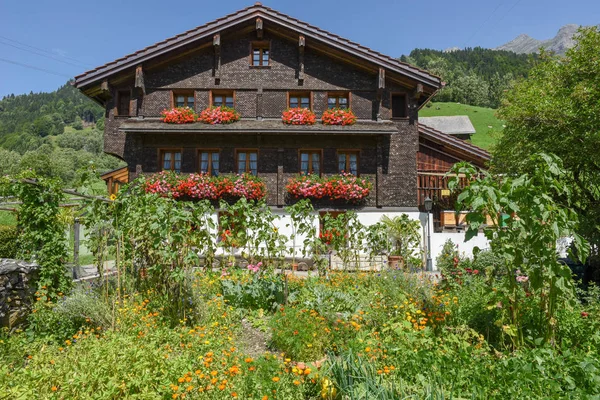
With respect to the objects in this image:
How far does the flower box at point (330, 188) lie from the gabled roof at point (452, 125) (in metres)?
32.2

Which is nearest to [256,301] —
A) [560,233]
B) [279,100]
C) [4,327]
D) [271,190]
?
[4,327]

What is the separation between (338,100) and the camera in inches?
618

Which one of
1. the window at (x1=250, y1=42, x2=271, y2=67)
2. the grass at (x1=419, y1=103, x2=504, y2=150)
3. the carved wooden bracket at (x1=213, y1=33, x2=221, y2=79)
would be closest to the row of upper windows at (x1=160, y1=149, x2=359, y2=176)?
the carved wooden bracket at (x1=213, y1=33, x2=221, y2=79)

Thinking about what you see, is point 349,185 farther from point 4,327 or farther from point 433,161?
point 4,327

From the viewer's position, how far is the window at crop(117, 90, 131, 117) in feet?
50.7

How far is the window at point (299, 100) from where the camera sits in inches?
612

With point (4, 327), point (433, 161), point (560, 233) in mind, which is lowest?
point (4, 327)

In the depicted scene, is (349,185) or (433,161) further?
(433,161)

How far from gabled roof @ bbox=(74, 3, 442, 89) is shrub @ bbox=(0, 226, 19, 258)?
624cm

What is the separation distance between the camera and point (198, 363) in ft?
14.5

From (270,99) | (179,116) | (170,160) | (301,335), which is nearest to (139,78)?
(179,116)

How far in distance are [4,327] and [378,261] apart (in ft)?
32.3

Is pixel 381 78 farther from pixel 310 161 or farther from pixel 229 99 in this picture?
pixel 229 99

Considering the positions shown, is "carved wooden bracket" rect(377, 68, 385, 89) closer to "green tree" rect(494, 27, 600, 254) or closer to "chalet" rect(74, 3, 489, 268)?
"chalet" rect(74, 3, 489, 268)
